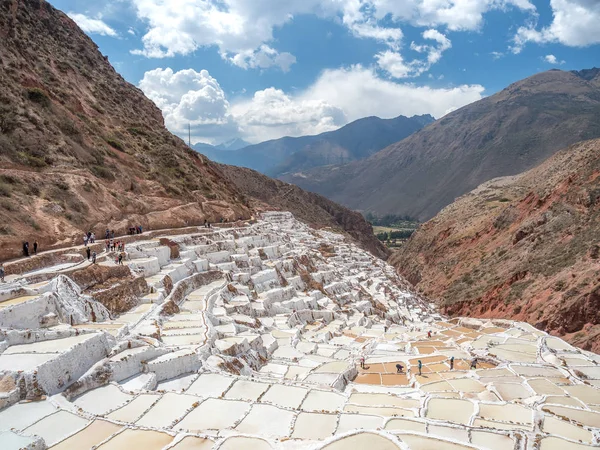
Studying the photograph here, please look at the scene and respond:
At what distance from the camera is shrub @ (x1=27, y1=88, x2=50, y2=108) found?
26.9 m

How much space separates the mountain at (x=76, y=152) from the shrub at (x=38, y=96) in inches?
2.8

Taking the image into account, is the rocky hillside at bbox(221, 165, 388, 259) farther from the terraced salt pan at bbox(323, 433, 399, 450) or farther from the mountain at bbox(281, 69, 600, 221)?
the mountain at bbox(281, 69, 600, 221)

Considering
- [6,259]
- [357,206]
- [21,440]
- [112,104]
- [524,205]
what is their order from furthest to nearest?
[357,206] < [524,205] < [112,104] < [6,259] < [21,440]

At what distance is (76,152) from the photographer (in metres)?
26.8

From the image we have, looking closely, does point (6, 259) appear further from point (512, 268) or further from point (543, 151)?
point (543, 151)

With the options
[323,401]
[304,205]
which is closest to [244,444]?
[323,401]

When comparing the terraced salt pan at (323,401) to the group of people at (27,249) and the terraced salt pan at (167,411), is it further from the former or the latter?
the group of people at (27,249)

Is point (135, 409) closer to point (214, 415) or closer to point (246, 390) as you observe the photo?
point (214, 415)

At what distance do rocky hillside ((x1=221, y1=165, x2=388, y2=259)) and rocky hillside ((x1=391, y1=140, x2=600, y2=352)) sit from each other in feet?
84.9

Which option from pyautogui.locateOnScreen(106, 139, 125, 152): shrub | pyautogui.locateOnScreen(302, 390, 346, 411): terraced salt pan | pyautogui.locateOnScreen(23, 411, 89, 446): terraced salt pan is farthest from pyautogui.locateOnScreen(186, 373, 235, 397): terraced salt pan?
pyautogui.locateOnScreen(106, 139, 125, 152): shrub

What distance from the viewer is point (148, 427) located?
357 inches

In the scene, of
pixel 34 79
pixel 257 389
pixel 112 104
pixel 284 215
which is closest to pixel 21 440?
pixel 257 389

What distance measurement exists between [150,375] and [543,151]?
153m

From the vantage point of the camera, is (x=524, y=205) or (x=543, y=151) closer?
(x=524, y=205)
